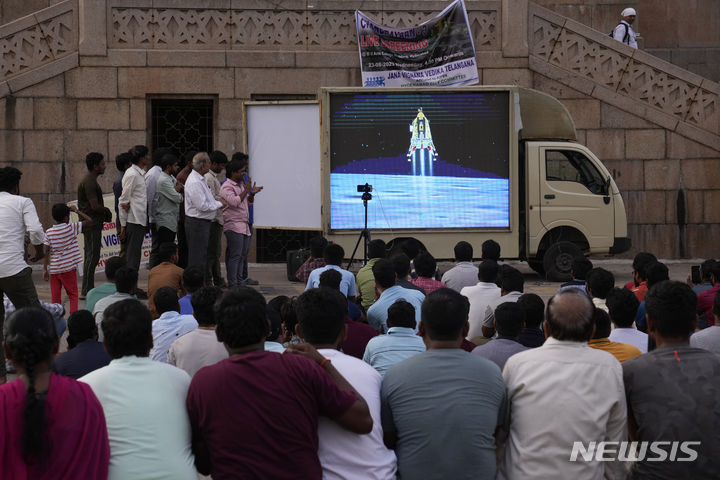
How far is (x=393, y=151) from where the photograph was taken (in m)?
15.1

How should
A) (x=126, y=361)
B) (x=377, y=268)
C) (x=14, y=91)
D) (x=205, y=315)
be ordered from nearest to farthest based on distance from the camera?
(x=126, y=361) < (x=205, y=315) < (x=377, y=268) < (x=14, y=91)

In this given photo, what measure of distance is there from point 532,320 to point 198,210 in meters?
6.89

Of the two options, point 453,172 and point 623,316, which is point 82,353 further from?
point 453,172

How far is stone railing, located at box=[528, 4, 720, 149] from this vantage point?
59.0ft

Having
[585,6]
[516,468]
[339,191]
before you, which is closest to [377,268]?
[516,468]

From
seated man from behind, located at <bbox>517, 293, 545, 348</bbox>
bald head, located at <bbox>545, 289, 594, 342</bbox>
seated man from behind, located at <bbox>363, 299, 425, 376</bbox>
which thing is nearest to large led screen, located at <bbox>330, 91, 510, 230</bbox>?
seated man from behind, located at <bbox>517, 293, 545, 348</bbox>

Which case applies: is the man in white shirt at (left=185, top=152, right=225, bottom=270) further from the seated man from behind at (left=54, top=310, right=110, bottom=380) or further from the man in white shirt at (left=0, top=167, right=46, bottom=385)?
the seated man from behind at (left=54, top=310, right=110, bottom=380)

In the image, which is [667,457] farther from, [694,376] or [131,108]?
[131,108]

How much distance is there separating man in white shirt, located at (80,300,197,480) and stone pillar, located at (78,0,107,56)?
1389cm

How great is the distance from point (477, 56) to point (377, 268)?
10.8 m

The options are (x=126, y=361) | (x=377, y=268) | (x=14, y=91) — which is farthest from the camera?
(x=14, y=91)

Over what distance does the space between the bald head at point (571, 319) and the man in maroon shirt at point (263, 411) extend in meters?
1.02

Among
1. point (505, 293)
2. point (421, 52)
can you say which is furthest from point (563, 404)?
point (421, 52)

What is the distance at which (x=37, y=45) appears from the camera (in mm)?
17125
